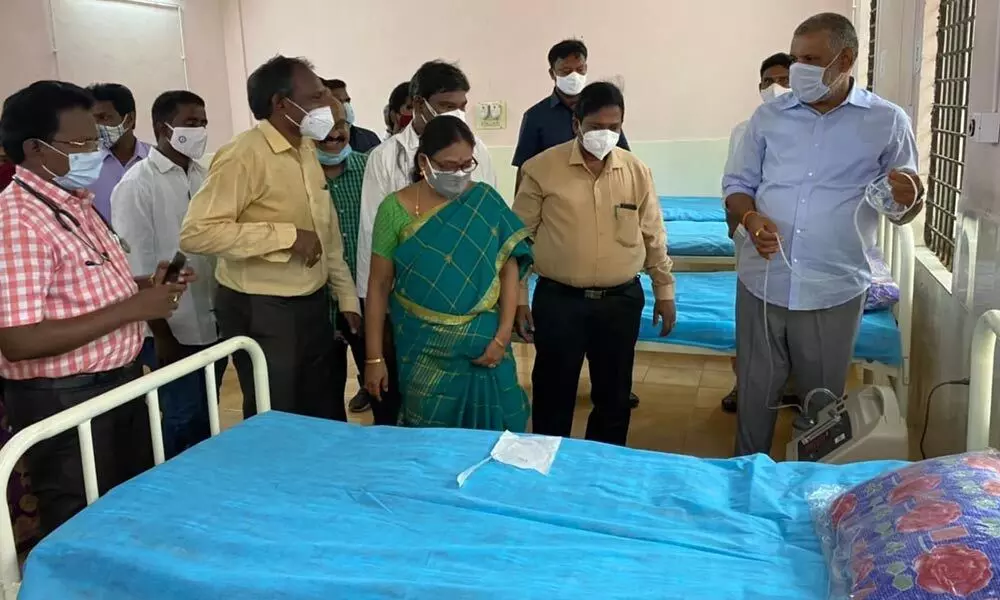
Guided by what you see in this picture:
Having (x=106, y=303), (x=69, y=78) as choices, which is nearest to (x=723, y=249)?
(x=106, y=303)

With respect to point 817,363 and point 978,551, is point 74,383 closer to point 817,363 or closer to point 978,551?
point 978,551

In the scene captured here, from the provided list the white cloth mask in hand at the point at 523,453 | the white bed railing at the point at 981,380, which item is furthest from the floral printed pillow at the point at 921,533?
the white cloth mask in hand at the point at 523,453

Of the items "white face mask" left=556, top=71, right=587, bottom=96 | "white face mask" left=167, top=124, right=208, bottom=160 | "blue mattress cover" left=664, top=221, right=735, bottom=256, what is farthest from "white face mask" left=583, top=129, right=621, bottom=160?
"blue mattress cover" left=664, top=221, right=735, bottom=256

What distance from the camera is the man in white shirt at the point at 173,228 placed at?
2.94 meters

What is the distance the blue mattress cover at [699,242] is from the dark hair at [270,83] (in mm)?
3022

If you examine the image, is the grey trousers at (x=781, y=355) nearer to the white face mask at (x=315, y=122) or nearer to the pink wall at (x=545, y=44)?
the white face mask at (x=315, y=122)

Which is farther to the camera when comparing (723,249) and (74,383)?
(723,249)

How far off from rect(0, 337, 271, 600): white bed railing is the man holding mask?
109cm

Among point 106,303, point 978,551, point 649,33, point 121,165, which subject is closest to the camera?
point 978,551

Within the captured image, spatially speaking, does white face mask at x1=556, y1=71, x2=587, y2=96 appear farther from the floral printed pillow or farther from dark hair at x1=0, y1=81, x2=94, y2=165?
the floral printed pillow

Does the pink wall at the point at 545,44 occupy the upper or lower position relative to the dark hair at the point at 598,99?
upper

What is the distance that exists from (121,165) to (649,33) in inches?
171

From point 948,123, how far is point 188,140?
3.08m

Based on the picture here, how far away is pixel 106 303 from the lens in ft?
6.63
